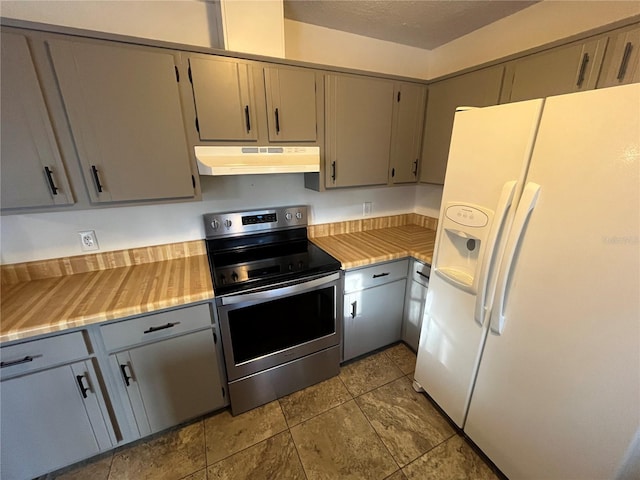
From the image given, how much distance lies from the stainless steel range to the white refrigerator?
79 centimetres

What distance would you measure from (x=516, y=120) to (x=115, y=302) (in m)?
1.96

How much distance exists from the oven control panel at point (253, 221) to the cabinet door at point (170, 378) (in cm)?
74

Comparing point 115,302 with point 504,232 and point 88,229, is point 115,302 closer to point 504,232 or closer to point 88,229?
point 88,229

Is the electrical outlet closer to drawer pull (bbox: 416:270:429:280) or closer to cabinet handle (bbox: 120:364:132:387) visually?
cabinet handle (bbox: 120:364:132:387)

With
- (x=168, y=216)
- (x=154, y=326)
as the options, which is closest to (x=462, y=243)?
(x=154, y=326)

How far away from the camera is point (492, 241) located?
1.14 metres

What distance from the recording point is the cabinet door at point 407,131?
1.97m

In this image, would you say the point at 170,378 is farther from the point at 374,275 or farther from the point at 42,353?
the point at 374,275

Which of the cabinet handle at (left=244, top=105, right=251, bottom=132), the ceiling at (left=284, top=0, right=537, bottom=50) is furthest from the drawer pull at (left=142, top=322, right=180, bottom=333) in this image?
the ceiling at (left=284, top=0, right=537, bottom=50)

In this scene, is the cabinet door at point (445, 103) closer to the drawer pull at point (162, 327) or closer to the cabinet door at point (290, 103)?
the cabinet door at point (290, 103)

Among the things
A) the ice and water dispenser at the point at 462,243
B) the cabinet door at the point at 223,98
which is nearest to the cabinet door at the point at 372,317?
the ice and water dispenser at the point at 462,243

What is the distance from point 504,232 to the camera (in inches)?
43.9

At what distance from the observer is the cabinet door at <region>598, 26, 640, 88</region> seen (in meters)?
1.12

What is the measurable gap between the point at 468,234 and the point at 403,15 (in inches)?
61.6
